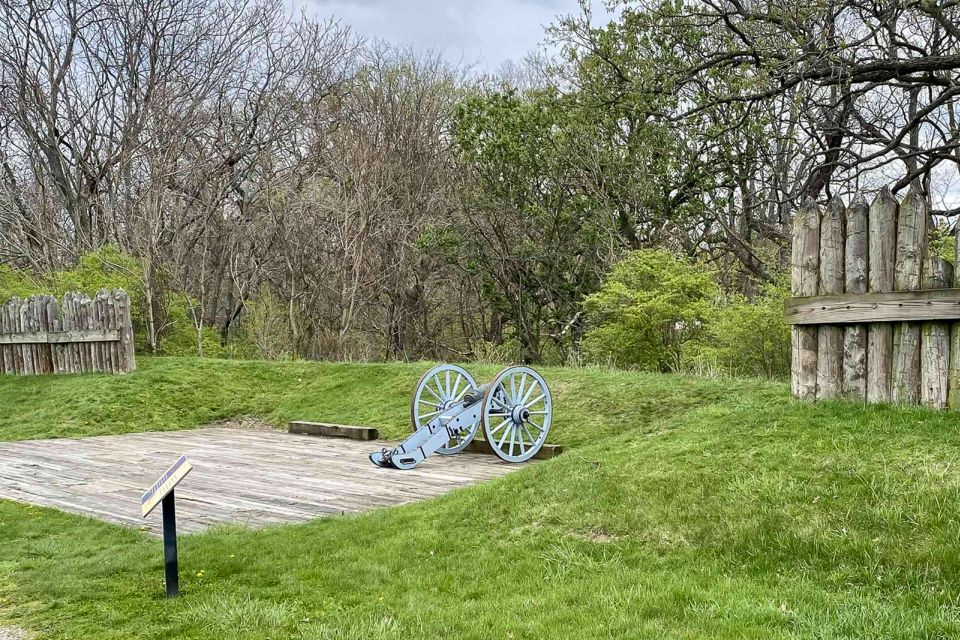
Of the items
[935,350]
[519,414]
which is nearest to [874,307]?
[935,350]

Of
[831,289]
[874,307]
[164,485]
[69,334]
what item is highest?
[831,289]

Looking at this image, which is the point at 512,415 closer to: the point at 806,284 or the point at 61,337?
the point at 806,284

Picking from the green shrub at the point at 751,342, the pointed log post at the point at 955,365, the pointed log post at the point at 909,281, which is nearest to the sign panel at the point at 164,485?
the pointed log post at the point at 909,281

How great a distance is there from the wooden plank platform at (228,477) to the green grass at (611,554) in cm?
62

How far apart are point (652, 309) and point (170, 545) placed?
9.72 meters

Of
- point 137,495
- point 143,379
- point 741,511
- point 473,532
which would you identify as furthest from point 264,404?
point 741,511

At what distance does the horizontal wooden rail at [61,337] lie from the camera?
14648mm

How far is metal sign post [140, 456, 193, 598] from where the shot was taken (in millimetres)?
4215

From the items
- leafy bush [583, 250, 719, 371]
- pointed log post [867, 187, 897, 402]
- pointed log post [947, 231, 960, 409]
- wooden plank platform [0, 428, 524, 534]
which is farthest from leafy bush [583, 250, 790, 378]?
pointed log post [947, 231, 960, 409]

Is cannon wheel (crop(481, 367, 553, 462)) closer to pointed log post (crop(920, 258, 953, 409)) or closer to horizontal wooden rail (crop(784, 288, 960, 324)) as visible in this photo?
horizontal wooden rail (crop(784, 288, 960, 324))

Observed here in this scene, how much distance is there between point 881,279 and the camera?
6211mm

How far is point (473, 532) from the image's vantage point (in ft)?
18.0

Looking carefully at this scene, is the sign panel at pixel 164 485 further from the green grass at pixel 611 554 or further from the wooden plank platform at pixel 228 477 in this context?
the wooden plank platform at pixel 228 477

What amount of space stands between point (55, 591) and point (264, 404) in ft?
29.9
